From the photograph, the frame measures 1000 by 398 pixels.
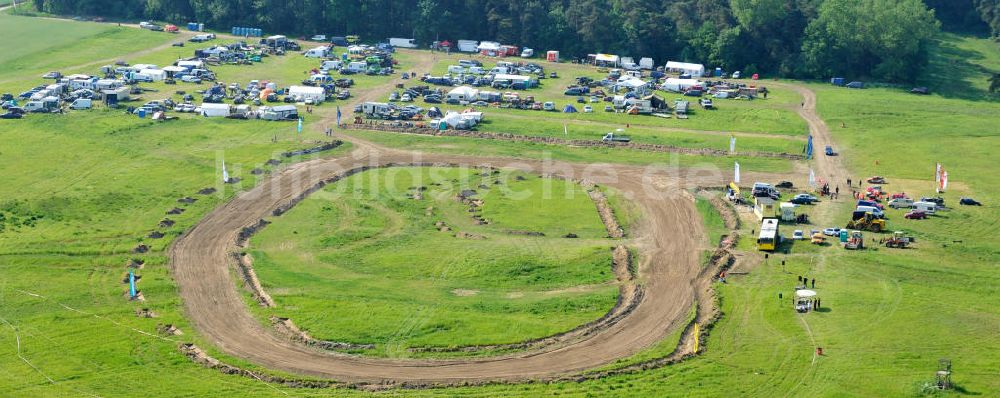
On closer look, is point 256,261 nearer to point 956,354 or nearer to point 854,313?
point 854,313

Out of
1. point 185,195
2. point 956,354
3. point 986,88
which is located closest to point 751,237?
point 956,354

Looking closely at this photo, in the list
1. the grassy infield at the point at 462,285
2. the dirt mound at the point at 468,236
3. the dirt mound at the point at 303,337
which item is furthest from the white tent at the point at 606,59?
the dirt mound at the point at 303,337

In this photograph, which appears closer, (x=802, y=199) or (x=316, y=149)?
(x=802, y=199)

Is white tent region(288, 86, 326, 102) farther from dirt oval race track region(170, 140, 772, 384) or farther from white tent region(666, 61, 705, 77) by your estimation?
white tent region(666, 61, 705, 77)

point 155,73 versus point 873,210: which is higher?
point 155,73

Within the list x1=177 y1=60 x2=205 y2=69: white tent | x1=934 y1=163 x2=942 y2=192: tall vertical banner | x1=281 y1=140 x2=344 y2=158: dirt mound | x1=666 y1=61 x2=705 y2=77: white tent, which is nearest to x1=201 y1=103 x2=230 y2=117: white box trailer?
Answer: x1=281 y1=140 x2=344 y2=158: dirt mound

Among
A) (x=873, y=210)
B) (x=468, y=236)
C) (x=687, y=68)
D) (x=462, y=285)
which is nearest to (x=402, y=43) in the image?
(x=687, y=68)

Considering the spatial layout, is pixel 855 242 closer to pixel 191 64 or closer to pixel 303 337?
pixel 303 337
